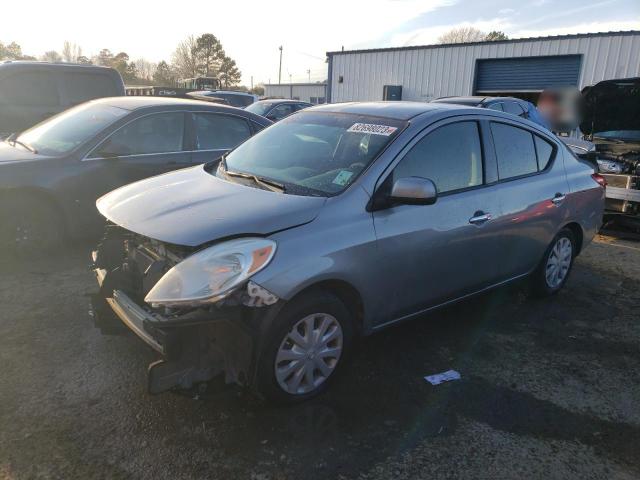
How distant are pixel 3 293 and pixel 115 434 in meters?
2.35

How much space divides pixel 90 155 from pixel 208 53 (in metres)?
69.9

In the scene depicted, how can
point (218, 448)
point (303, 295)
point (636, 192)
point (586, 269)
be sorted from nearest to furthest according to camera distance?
point (218, 448)
point (303, 295)
point (586, 269)
point (636, 192)

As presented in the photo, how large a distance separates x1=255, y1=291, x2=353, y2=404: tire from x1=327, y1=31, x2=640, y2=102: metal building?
20693mm

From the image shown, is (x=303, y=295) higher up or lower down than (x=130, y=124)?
lower down

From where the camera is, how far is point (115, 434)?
2.67m

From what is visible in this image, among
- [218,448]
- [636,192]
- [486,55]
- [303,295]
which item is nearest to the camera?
[218,448]

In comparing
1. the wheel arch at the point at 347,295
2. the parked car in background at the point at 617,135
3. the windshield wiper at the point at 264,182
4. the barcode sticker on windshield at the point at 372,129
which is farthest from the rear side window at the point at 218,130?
the parked car in background at the point at 617,135

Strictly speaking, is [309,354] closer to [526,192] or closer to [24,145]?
[526,192]

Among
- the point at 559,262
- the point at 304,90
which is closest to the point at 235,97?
the point at 559,262

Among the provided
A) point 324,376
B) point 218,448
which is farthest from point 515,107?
point 218,448

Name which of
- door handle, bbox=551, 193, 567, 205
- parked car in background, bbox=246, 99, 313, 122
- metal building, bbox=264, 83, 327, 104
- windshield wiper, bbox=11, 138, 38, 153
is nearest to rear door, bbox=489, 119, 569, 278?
door handle, bbox=551, 193, 567, 205

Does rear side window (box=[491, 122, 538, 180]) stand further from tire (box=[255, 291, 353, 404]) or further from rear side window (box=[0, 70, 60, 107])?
rear side window (box=[0, 70, 60, 107])

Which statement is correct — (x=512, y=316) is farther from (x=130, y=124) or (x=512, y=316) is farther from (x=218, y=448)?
(x=130, y=124)

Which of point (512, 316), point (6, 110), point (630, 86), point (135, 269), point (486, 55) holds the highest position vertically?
point (486, 55)
